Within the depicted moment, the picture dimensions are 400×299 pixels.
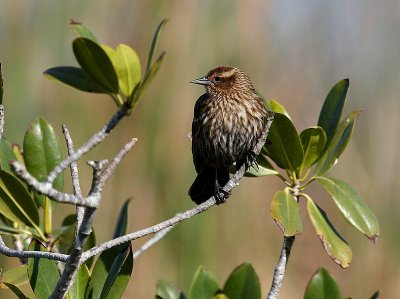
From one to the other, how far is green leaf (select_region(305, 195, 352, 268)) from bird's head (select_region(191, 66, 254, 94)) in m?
1.64

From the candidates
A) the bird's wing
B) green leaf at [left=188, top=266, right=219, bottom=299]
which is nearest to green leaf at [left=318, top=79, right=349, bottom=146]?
green leaf at [left=188, top=266, right=219, bottom=299]

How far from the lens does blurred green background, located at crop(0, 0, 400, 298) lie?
393cm

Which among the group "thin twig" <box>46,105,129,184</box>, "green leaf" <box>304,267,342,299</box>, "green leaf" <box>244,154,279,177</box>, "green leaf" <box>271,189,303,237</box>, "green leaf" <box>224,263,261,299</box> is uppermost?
"thin twig" <box>46,105,129,184</box>

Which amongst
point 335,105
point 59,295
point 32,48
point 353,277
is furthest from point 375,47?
point 59,295

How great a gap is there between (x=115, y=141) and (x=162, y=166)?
293 mm

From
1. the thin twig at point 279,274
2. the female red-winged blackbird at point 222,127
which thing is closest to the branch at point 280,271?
the thin twig at point 279,274

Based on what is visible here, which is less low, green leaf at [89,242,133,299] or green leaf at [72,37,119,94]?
green leaf at [72,37,119,94]

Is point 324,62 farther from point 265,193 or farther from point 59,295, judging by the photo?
point 59,295

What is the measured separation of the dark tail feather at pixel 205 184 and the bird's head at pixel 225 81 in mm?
395

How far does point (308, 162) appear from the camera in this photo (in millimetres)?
1962

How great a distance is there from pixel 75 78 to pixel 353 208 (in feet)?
2.51

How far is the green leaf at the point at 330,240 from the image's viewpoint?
5.80ft

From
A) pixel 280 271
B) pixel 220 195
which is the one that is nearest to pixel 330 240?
pixel 280 271

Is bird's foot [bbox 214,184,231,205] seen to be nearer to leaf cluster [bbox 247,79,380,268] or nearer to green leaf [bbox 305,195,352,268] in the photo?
leaf cluster [bbox 247,79,380,268]
